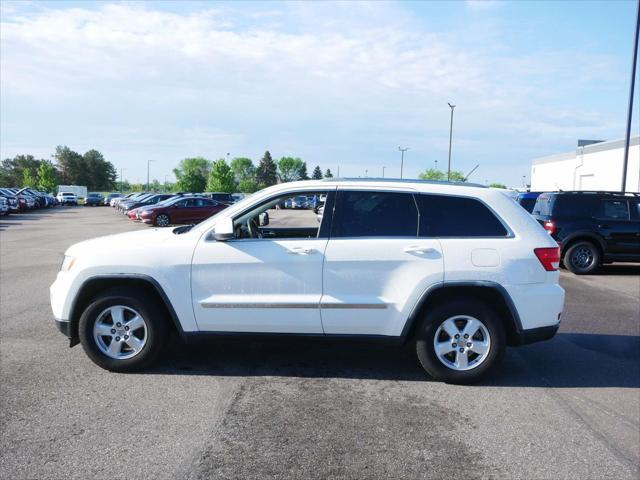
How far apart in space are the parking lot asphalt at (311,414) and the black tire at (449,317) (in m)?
0.13

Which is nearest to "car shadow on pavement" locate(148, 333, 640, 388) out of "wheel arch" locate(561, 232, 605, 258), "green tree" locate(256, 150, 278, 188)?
"wheel arch" locate(561, 232, 605, 258)

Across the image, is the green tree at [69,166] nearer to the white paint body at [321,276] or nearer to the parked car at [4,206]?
the parked car at [4,206]

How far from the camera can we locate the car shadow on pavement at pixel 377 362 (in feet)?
16.6

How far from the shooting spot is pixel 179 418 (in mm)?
4043

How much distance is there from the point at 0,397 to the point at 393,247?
3.43m

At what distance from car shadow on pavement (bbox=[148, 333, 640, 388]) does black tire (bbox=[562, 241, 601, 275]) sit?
620 centimetres

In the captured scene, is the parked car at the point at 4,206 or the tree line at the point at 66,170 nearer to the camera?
the parked car at the point at 4,206

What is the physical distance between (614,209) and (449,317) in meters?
9.44

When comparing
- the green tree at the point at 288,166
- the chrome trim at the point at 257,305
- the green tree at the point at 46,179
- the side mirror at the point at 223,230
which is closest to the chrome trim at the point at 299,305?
the chrome trim at the point at 257,305

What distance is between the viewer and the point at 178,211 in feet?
92.5

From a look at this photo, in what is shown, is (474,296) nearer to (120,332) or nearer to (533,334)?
(533,334)

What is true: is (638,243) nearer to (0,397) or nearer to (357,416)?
(357,416)

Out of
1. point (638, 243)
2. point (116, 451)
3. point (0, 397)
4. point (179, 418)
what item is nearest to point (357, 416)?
point (179, 418)

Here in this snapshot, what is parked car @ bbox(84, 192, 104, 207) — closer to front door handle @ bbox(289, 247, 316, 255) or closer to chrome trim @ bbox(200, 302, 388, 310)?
chrome trim @ bbox(200, 302, 388, 310)
